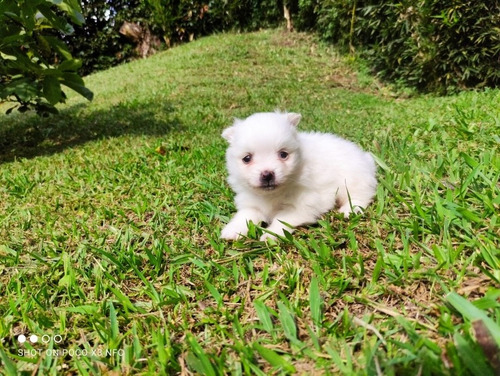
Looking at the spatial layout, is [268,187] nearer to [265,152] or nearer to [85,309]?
[265,152]

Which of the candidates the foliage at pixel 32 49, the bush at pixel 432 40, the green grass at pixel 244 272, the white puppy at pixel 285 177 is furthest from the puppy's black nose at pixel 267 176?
the bush at pixel 432 40

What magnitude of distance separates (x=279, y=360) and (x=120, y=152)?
348cm

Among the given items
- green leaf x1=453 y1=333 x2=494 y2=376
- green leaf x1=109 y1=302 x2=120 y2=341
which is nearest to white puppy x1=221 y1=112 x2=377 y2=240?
green leaf x1=109 y1=302 x2=120 y2=341

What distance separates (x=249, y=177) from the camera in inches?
95.3

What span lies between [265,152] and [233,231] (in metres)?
0.52

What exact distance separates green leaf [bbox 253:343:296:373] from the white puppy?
2.86ft

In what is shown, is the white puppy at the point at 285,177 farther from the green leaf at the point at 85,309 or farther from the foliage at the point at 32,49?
the foliage at the point at 32,49

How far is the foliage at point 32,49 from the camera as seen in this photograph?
3.90 m

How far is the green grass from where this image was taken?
1411mm

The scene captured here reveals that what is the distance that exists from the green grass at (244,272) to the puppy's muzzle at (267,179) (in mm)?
268

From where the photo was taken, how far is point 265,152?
2.44 m

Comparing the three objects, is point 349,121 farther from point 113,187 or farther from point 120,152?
point 113,187

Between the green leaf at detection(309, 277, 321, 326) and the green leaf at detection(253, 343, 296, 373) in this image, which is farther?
the green leaf at detection(309, 277, 321, 326)

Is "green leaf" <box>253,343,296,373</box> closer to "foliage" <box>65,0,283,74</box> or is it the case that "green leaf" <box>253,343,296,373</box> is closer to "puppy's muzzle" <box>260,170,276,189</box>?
"puppy's muzzle" <box>260,170,276,189</box>
